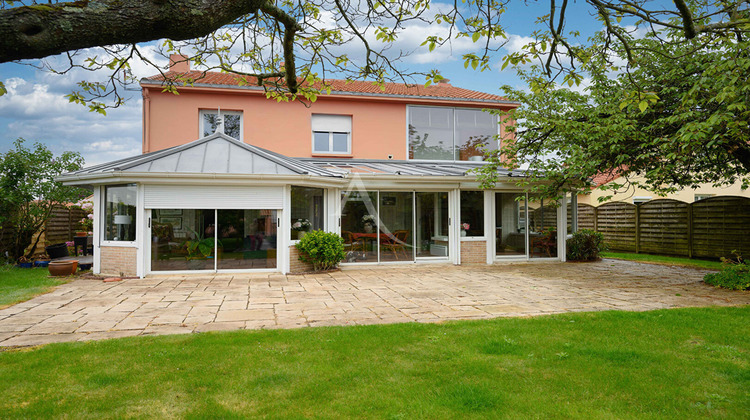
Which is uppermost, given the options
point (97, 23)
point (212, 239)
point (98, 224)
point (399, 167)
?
point (399, 167)

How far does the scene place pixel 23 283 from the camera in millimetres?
9039

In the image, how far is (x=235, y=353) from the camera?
4395 millimetres

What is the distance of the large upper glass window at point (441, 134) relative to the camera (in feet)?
50.6

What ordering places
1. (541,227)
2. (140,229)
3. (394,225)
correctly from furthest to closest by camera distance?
(541,227) → (394,225) → (140,229)

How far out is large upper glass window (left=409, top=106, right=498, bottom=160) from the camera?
50.6ft

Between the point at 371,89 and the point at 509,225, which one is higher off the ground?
the point at 371,89

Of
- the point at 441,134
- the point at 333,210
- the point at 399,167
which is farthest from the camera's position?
the point at 441,134

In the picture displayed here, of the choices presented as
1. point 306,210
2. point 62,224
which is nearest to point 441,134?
point 306,210

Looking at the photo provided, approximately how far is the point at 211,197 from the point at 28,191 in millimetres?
6074

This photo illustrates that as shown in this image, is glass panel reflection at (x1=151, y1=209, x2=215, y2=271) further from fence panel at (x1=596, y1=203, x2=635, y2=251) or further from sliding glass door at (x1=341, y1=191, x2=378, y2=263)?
fence panel at (x1=596, y1=203, x2=635, y2=251)

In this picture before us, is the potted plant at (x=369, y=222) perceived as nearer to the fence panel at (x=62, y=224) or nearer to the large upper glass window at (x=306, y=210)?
the large upper glass window at (x=306, y=210)

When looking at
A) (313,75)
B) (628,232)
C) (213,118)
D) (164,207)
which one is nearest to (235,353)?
(313,75)

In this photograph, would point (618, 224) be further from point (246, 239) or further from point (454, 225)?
point (246, 239)

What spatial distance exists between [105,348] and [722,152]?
450 inches
